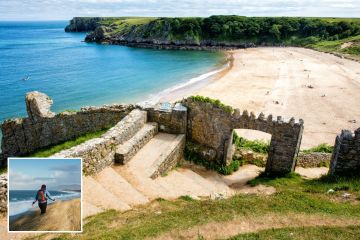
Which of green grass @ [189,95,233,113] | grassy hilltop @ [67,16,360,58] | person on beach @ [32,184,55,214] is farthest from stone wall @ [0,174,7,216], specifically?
grassy hilltop @ [67,16,360,58]

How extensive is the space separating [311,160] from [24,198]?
57.0 feet

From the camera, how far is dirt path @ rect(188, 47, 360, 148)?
106 ft

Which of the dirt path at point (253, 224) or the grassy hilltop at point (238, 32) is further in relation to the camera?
the grassy hilltop at point (238, 32)

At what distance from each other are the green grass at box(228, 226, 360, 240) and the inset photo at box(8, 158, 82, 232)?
4.63 m

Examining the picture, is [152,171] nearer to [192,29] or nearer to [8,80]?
[8,80]

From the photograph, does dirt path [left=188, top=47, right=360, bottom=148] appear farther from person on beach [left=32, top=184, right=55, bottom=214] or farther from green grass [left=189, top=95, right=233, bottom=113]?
person on beach [left=32, top=184, right=55, bottom=214]

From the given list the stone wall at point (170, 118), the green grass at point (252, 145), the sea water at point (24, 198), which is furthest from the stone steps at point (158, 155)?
the sea water at point (24, 198)

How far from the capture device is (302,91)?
44.2 meters

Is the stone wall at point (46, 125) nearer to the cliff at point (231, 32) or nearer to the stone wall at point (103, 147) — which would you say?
the stone wall at point (103, 147)

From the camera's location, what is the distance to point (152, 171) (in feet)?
53.8

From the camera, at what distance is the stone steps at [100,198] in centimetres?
1218

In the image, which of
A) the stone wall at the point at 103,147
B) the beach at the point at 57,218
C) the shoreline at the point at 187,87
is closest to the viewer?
the beach at the point at 57,218

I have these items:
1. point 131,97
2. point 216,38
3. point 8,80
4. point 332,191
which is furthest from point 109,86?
point 216,38

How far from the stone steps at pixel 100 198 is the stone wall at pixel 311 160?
476 inches
